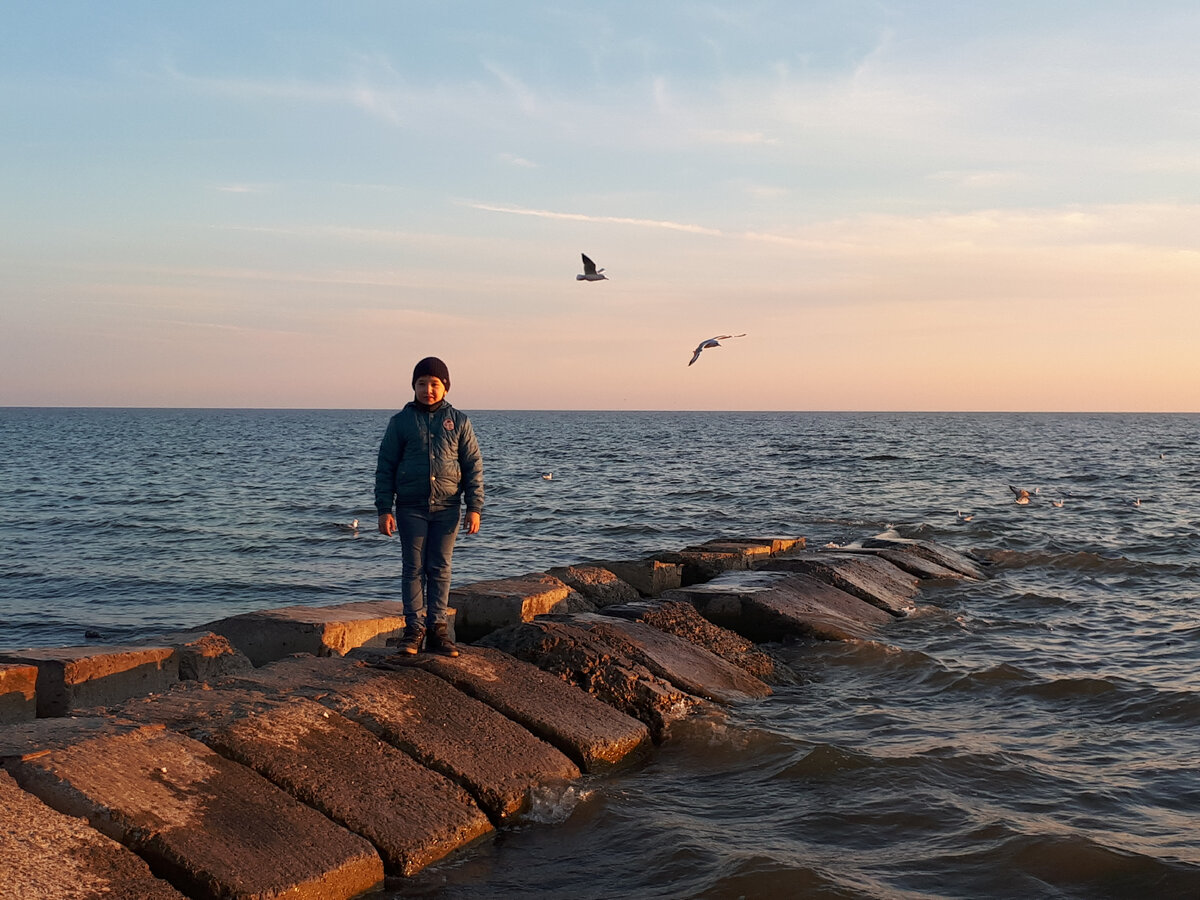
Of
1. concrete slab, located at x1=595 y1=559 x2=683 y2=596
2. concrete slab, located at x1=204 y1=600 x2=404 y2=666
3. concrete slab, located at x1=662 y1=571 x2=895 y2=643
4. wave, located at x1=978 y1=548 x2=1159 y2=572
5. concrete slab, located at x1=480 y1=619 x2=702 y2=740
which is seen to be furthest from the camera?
wave, located at x1=978 y1=548 x2=1159 y2=572

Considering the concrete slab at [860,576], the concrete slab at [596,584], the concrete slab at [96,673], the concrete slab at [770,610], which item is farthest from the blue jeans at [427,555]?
the concrete slab at [860,576]

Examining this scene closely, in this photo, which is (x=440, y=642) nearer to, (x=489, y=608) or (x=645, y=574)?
(x=489, y=608)

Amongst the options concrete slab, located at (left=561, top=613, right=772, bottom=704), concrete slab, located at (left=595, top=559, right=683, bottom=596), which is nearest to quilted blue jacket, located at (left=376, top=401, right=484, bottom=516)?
concrete slab, located at (left=561, top=613, right=772, bottom=704)

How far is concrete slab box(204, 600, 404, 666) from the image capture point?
6.59 metres

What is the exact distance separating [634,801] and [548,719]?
66 centimetres

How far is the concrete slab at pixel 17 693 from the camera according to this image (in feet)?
16.7

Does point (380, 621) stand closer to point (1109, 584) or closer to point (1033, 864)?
point (1033, 864)

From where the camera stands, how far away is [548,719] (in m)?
5.75

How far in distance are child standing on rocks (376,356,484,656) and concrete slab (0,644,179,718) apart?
136cm

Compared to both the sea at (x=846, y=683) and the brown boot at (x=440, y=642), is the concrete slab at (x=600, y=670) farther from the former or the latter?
the brown boot at (x=440, y=642)

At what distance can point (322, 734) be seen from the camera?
480 centimetres

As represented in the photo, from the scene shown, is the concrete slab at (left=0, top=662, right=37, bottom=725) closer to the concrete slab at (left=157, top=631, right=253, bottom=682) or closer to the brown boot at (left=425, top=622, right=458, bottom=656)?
the concrete slab at (left=157, top=631, right=253, bottom=682)

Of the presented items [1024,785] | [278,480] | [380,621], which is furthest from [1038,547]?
[278,480]

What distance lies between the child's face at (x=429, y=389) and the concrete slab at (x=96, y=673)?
2.04 meters
